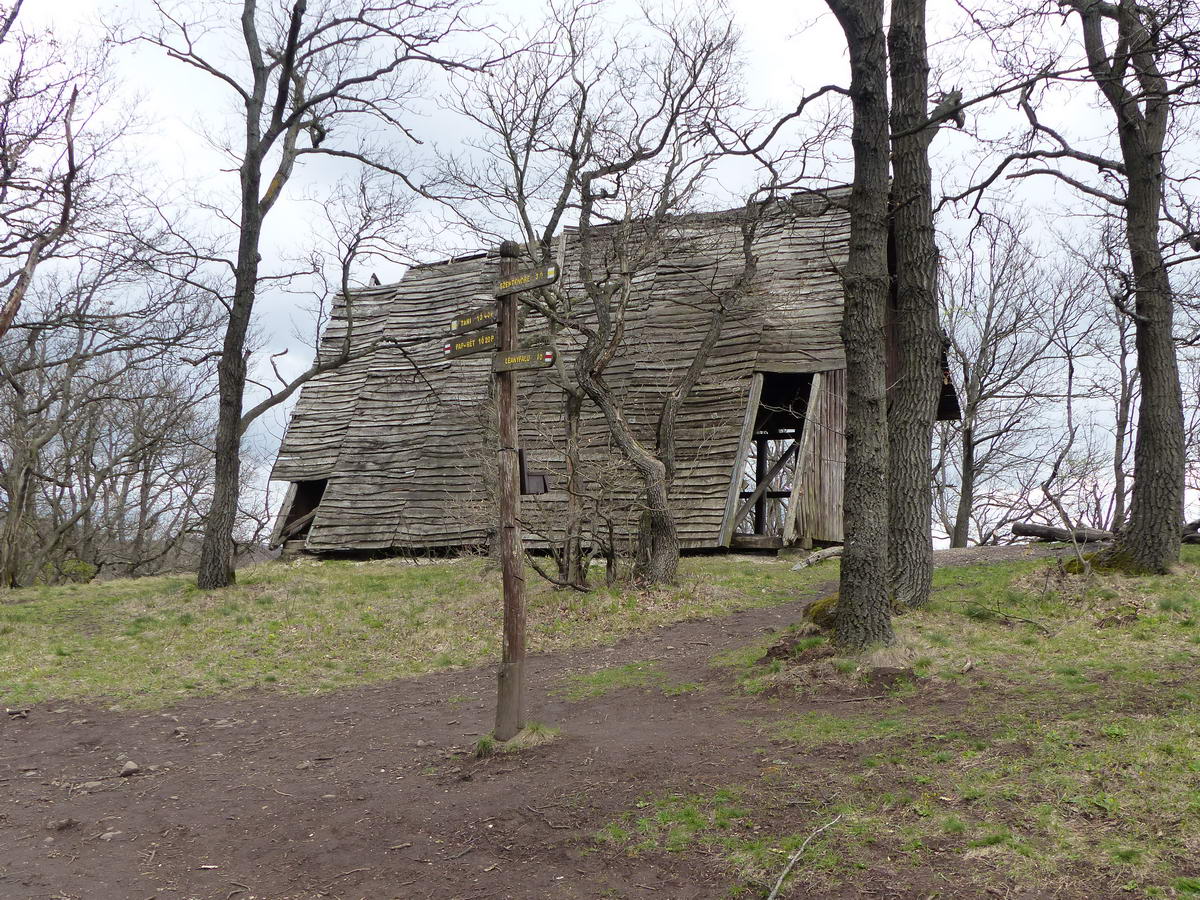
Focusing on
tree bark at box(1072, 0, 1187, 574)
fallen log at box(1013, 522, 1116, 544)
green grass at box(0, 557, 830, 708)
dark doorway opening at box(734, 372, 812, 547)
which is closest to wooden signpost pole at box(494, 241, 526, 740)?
green grass at box(0, 557, 830, 708)

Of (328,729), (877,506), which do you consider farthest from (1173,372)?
(328,729)

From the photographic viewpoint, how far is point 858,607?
7.64 m

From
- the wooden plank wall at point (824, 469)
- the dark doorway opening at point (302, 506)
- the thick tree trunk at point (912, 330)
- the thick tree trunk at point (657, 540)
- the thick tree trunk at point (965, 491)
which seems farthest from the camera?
the thick tree trunk at point (965, 491)

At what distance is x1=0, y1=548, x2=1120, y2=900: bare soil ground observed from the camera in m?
4.95

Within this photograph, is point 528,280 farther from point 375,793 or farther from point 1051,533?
point 1051,533

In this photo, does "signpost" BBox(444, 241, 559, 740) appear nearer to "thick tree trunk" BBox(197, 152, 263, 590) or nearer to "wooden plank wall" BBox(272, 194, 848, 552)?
"wooden plank wall" BBox(272, 194, 848, 552)

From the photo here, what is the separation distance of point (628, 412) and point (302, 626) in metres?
7.92

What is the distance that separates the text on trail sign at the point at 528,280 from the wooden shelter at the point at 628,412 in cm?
606

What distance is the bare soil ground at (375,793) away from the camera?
16.2 ft

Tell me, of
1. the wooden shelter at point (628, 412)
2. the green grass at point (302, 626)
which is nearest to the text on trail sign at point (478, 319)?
the green grass at point (302, 626)

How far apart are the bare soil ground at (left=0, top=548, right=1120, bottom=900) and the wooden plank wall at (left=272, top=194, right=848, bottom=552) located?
17.4ft

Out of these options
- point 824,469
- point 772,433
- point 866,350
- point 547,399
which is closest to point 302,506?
point 547,399

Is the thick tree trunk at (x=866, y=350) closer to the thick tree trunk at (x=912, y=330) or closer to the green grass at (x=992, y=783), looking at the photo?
the green grass at (x=992, y=783)

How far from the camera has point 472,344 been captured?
720cm
